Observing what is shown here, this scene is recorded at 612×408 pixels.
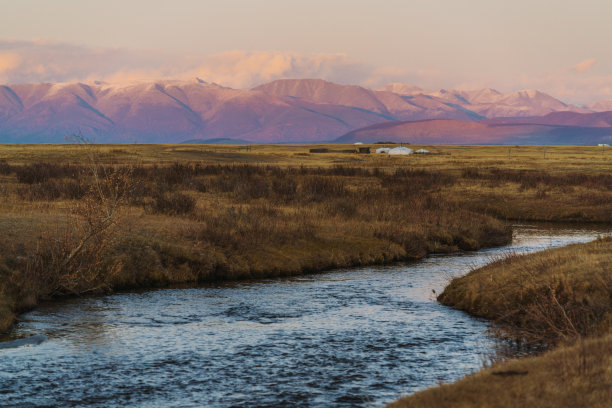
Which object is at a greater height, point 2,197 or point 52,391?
point 2,197

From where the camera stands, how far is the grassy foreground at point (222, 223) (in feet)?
75.4

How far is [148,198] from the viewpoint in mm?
39969

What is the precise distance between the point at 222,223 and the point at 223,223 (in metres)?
0.05

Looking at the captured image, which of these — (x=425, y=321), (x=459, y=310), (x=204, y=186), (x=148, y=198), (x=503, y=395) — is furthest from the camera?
(x=204, y=186)

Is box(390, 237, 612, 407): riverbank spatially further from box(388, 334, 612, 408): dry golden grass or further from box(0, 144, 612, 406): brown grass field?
box(0, 144, 612, 406): brown grass field

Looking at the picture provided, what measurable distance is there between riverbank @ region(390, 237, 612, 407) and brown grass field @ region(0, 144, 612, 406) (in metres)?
2.47

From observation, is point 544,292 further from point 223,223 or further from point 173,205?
point 173,205

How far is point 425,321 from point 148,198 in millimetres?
24083

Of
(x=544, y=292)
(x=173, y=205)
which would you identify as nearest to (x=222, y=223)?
(x=173, y=205)

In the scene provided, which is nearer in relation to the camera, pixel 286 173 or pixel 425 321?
pixel 425 321

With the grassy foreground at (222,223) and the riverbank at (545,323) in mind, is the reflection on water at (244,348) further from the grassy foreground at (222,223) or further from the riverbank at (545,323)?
the grassy foreground at (222,223)

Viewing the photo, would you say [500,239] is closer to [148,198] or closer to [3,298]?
[148,198]

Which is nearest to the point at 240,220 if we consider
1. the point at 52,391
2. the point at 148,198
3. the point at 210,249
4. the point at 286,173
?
the point at 210,249

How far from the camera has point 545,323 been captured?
16953 mm
